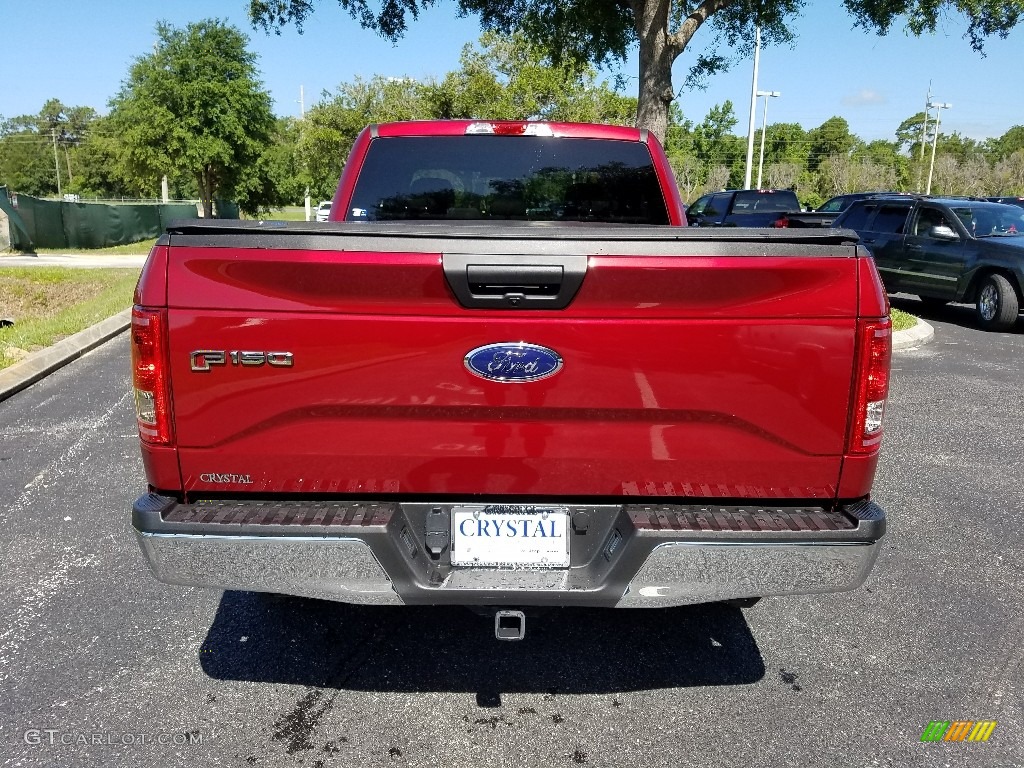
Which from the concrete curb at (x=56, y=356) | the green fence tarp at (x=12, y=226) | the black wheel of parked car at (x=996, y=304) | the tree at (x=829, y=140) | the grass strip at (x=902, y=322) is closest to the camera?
the concrete curb at (x=56, y=356)

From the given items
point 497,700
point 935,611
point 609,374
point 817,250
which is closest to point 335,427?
point 609,374

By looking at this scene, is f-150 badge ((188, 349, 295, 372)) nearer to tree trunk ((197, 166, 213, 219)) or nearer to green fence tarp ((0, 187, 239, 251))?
green fence tarp ((0, 187, 239, 251))

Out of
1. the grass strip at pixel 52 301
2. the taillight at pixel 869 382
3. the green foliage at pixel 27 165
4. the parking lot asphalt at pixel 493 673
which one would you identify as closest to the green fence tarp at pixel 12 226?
the grass strip at pixel 52 301

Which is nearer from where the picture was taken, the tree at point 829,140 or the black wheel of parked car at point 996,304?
the black wheel of parked car at point 996,304

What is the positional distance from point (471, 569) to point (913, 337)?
9.71 metres

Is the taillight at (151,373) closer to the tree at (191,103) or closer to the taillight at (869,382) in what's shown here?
the taillight at (869,382)

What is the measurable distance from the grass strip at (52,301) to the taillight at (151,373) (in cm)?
680

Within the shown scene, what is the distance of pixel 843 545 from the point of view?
249 centimetres

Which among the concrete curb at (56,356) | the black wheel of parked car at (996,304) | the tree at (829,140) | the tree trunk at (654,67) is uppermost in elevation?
the tree at (829,140)

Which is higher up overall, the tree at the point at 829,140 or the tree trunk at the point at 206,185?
the tree at the point at 829,140

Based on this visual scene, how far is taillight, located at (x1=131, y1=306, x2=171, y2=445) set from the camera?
2.40 meters

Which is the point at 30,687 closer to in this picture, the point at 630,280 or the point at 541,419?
the point at 541,419

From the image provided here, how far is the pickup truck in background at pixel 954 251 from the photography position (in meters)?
11.5

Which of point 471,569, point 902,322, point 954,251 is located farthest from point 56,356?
point 954,251
